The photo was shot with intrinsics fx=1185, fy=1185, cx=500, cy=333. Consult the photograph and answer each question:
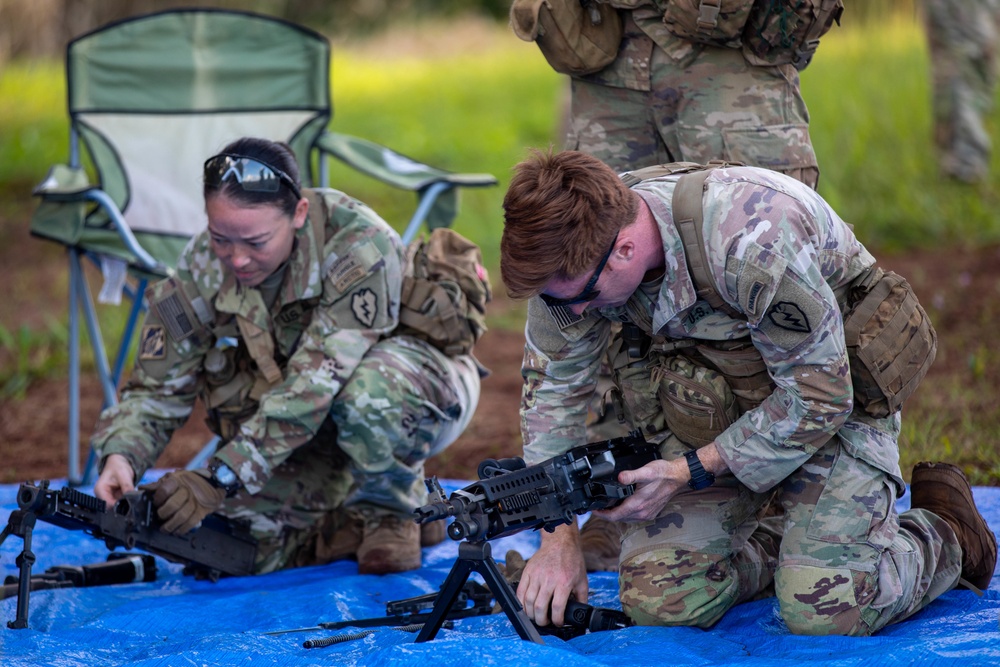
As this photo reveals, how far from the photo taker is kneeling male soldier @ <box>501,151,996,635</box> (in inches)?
99.7

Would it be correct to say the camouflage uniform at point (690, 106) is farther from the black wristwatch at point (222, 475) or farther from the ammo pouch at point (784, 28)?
the black wristwatch at point (222, 475)

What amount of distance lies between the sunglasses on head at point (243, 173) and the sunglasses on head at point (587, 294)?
1071mm

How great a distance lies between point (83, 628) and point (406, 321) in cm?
128

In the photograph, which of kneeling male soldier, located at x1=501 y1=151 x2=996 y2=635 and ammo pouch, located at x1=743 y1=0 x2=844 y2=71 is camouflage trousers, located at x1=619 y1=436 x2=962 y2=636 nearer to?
kneeling male soldier, located at x1=501 y1=151 x2=996 y2=635

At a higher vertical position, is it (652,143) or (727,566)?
(652,143)

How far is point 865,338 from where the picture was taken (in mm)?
2740

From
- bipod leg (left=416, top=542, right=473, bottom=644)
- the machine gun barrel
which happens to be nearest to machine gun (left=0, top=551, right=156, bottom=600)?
the machine gun barrel

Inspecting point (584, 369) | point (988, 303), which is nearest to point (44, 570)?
point (584, 369)

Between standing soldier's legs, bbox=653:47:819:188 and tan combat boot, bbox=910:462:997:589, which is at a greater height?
standing soldier's legs, bbox=653:47:819:188

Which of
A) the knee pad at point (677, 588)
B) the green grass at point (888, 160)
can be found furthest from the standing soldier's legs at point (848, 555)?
the green grass at point (888, 160)

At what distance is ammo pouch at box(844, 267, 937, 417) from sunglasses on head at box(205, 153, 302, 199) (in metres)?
1.61

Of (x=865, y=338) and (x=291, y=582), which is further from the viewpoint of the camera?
(x=291, y=582)

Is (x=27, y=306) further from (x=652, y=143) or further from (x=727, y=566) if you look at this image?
(x=727, y=566)

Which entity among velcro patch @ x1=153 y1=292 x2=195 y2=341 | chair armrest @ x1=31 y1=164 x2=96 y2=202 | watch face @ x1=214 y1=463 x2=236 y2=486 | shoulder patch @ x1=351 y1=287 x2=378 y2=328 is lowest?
watch face @ x1=214 y1=463 x2=236 y2=486
